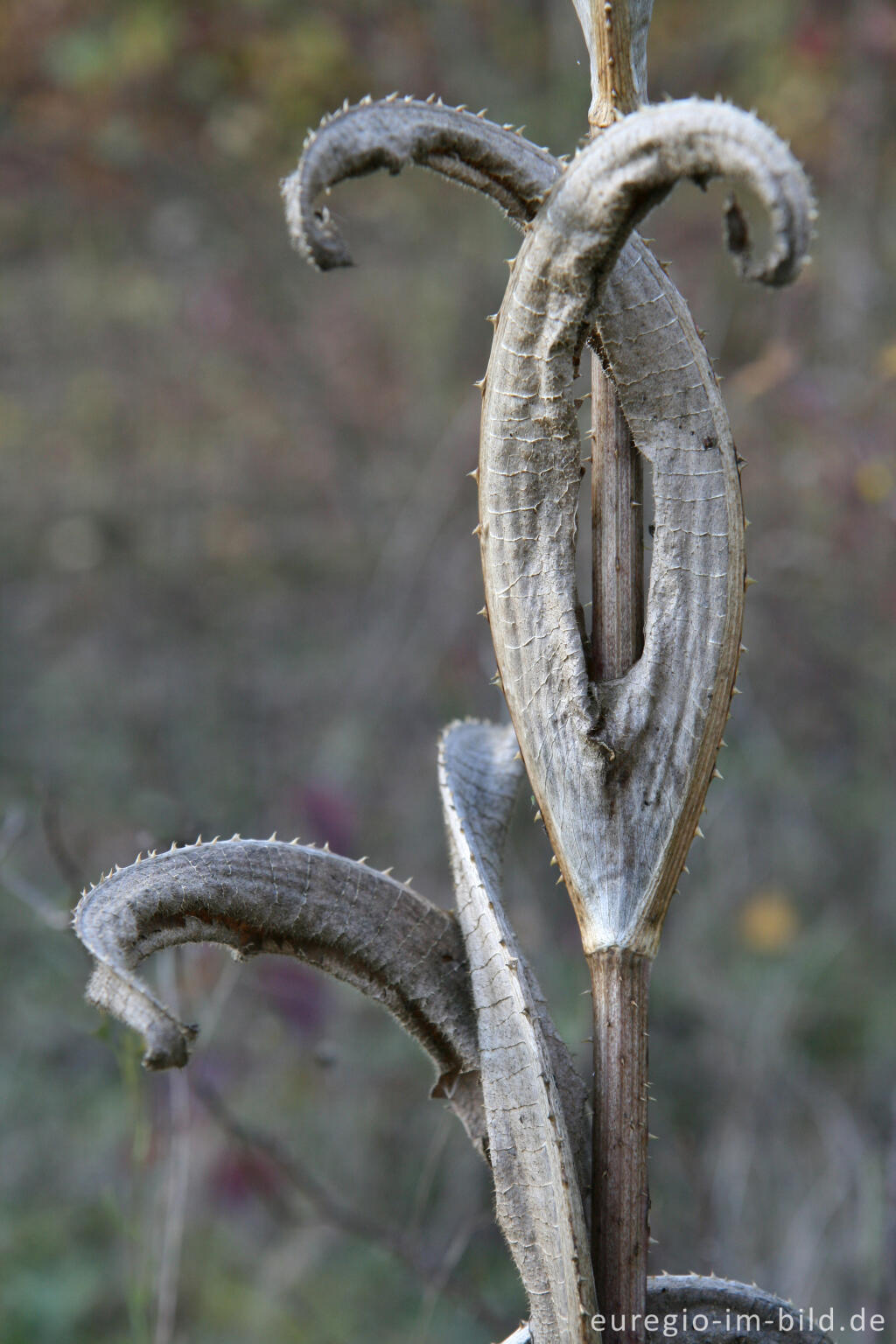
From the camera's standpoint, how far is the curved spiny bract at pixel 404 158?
0.69m

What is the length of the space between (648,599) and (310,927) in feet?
1.03

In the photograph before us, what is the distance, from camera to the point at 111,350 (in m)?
5.81

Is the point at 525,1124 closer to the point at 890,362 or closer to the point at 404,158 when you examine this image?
the point at 404,158

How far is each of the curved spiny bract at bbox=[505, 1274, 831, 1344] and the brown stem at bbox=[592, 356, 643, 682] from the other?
0.43 meters

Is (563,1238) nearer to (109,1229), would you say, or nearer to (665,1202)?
(665,1202)

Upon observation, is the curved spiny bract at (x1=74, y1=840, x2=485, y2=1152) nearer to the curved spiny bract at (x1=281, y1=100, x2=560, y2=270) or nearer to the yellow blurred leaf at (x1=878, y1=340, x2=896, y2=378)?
the curved spiny bract at (x1=281, y1=100, x2=560, y2=270)

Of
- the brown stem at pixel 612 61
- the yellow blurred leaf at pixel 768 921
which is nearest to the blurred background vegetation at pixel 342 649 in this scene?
the yellow blurred leaf at pixel 768 921

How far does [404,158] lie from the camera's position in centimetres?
71

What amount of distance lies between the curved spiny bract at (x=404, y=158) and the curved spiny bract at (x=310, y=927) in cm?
39

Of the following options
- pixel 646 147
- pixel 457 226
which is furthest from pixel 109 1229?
pixel 457 226

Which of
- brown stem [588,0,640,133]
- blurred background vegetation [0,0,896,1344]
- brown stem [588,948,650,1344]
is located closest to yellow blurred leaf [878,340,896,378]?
blurred background vegetation [0,0,896,1344]

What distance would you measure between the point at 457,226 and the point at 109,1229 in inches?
151

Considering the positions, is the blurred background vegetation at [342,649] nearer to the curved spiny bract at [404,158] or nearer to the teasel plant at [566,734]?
the teasel plant at [566,734]

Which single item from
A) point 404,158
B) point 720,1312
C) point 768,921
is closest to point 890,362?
point 768,921
